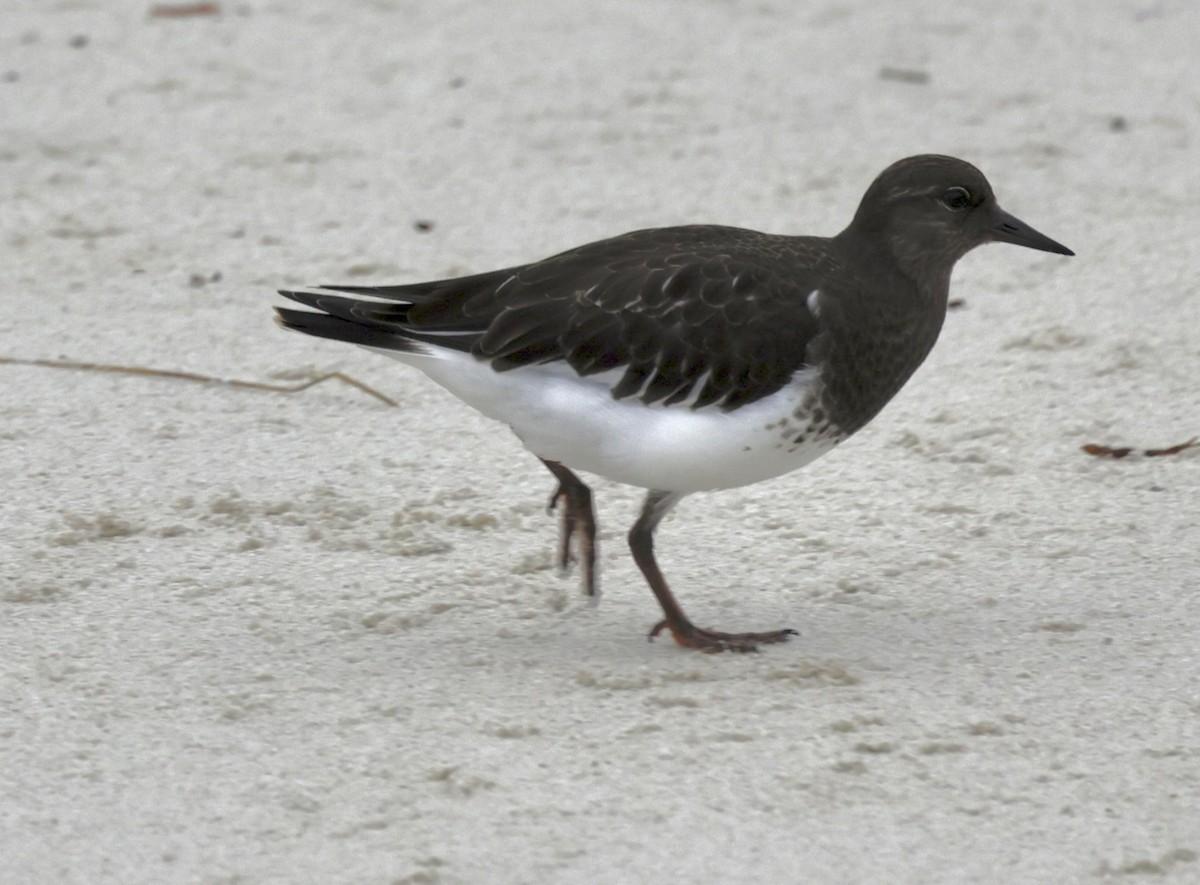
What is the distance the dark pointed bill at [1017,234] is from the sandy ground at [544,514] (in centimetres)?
70

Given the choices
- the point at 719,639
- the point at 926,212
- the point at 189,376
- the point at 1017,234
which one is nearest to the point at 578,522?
the point at 719,639

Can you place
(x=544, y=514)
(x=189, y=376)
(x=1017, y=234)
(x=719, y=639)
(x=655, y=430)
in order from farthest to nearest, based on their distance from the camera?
(x=189, y=376), (x=544, y=514), (x=1017, y=234), (x=719, y=639), (x=655, y=430)

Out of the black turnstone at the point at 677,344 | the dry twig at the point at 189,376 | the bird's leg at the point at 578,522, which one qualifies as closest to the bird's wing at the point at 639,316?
the black turnstone at the point at 677,344

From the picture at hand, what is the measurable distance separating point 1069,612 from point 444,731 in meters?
1.47

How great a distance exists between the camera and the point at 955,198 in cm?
416

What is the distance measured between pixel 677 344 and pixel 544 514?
3.26ft

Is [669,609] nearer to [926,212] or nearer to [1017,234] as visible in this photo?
[926,212]

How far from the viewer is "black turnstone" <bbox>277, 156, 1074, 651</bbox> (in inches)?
149

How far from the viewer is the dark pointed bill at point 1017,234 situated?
167 inches

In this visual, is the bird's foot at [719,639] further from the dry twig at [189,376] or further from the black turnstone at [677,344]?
the dry twig at [189,376]

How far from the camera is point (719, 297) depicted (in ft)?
12.5

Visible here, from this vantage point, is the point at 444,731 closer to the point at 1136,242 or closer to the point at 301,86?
the point at 1136,242

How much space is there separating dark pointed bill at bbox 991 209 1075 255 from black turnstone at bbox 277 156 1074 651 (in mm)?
232

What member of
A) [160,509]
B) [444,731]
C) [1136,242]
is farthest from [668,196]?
[444,731]
